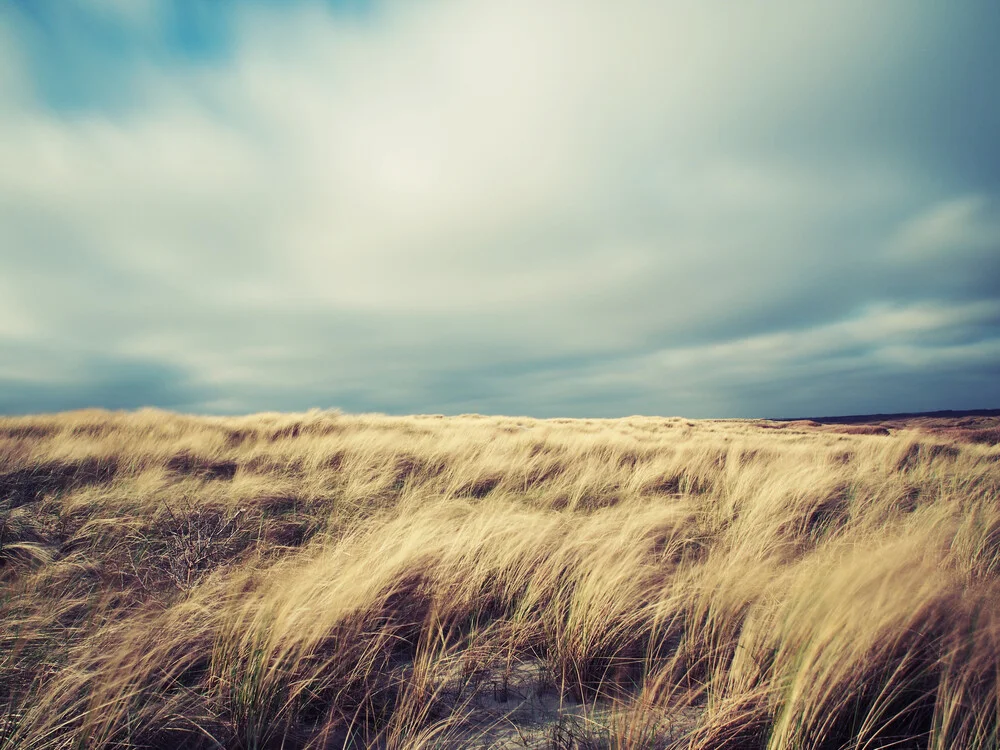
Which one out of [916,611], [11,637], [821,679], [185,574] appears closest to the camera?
[821,679]

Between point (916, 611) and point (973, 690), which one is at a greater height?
point (916, 611)

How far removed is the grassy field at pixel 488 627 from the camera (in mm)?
1595

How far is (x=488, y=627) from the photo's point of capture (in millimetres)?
2229

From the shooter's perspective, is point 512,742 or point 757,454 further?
point 757,454

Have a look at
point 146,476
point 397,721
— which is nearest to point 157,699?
point 397,721

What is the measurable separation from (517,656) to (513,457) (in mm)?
4924

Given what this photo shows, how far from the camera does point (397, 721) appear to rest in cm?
162

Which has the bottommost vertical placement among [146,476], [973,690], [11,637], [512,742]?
[512,742]

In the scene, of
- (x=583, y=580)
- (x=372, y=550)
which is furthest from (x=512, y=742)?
(x=372, y=550)

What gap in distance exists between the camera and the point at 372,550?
2965 mm

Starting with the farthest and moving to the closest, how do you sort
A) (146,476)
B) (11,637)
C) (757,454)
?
1. (757,454)
2. (146,476)
3. (11,637)

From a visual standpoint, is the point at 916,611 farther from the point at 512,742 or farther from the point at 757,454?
the point at 757,454

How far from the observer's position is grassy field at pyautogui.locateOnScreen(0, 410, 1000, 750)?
1.59m

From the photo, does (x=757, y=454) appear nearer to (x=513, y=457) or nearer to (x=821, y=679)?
(x=513, y=457)
